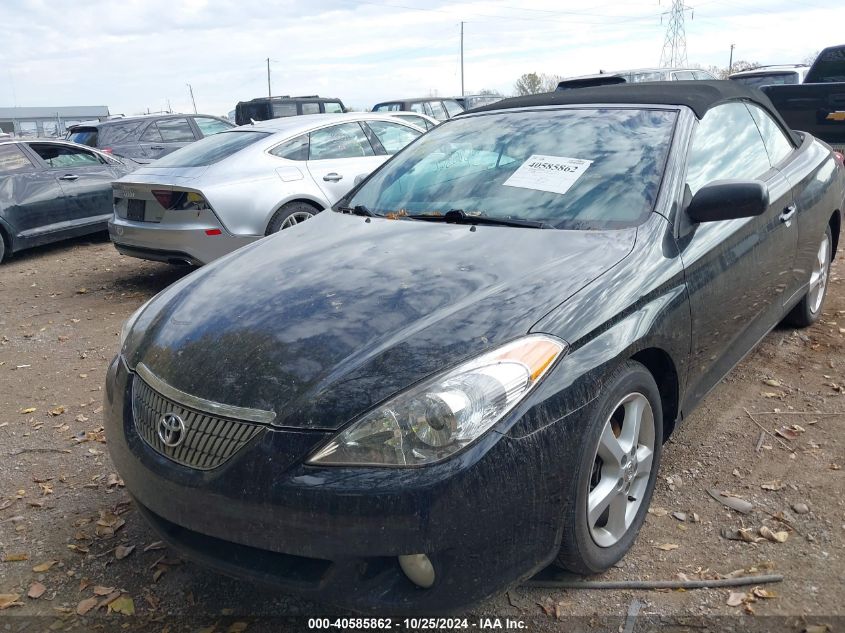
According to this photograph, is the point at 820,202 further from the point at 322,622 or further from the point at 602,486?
the point at 322,622

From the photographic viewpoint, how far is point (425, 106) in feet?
62.2

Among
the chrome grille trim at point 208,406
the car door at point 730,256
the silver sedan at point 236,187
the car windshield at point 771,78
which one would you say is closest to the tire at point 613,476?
the car door at point 730,256

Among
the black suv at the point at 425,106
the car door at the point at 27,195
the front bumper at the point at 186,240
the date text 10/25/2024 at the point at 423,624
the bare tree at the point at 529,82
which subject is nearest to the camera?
the date text 10/25/2024 at the point at 423,624

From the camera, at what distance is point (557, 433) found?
2.11m

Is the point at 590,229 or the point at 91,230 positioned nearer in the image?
the point at 590,229

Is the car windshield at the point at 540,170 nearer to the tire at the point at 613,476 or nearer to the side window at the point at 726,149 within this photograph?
the side window at the point at 726,149

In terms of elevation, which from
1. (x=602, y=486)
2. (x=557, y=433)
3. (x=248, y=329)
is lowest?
(x=602, y=486)

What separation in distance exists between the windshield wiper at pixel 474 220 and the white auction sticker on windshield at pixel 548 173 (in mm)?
233

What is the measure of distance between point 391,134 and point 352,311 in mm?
5658

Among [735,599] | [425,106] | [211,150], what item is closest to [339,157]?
[211,150]

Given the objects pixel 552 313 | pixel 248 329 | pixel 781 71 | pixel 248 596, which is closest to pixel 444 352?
pixel 552 313

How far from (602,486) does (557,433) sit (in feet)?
1.49

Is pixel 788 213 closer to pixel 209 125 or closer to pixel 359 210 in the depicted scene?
pixel 359 210

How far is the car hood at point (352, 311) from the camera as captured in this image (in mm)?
2133
